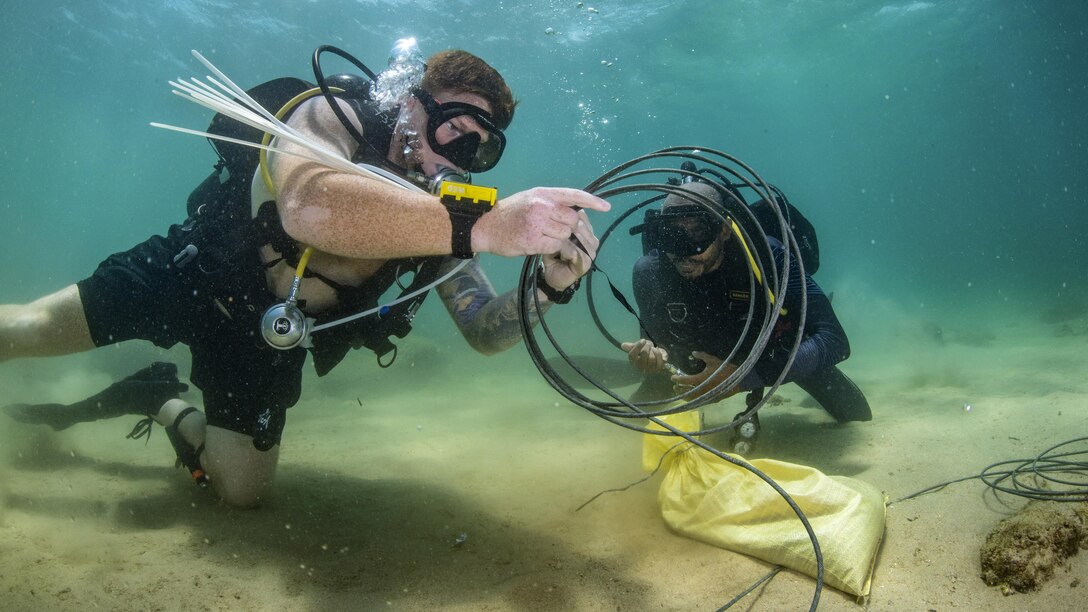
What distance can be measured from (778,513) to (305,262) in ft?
9.11

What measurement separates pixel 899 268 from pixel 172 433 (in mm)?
83762

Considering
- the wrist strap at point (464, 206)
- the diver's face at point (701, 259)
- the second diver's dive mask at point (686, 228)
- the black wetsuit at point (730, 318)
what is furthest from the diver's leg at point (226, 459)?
the diver's face at point (701, 259)

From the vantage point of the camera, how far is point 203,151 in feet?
162

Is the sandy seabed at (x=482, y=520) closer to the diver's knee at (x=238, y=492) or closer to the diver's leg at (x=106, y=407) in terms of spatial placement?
the diver's knee at (x=238, y=492)

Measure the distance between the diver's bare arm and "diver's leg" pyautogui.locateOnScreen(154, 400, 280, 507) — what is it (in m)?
1.66

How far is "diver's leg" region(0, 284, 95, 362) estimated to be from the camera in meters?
2.89

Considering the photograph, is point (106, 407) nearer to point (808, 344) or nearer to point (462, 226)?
point (462, 226)

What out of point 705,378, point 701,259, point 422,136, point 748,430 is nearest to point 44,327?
point 422,136

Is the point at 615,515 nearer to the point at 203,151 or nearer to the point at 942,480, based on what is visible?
the point at 942,480

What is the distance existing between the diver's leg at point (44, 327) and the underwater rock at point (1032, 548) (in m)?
4.87

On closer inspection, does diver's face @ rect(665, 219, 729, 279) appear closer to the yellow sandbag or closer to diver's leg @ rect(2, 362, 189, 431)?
the yellow sandbag

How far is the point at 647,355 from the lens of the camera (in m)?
3.43

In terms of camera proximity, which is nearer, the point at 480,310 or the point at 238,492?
the point at 238,492

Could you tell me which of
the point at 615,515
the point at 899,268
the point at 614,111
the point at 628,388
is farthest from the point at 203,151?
the point at 899,268
